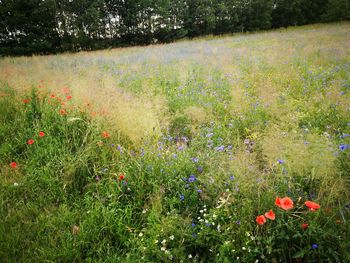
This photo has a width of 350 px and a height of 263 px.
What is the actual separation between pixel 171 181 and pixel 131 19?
28.5 meters

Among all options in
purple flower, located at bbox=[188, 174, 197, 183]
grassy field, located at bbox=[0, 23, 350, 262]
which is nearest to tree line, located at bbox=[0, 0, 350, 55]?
grassy field, located at bbox=[0, 23, 350, 262]

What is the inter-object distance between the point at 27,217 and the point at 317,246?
2.97 meters

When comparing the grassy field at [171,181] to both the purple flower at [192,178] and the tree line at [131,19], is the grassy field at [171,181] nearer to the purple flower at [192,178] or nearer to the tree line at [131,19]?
the purple flower at [192,178]

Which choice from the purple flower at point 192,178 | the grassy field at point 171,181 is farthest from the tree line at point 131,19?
the purple flower at point 192,178

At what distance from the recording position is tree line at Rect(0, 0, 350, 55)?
21523 millimetres

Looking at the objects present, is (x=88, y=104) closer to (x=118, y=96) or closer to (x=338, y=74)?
(x=118, y=96)

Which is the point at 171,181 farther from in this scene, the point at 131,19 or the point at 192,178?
the point at 131,19

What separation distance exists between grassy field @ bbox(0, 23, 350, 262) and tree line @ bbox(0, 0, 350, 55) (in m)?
19.6

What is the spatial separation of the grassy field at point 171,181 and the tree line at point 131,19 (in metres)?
19.6

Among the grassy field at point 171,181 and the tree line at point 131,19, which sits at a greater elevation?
the tree line at point 131,19

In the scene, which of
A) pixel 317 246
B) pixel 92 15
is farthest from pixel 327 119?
pixel 92 15

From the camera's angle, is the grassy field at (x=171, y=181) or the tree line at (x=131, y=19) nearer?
the grassy field at (x=171, y=181)

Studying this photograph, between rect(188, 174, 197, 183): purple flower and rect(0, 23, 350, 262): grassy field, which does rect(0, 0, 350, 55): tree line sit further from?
rect(188, 174, 197, 183): purple flower

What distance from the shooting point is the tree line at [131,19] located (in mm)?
21523
